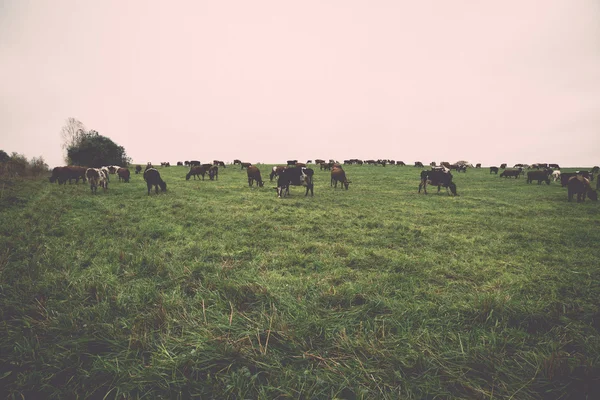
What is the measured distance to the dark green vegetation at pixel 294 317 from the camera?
1.91m


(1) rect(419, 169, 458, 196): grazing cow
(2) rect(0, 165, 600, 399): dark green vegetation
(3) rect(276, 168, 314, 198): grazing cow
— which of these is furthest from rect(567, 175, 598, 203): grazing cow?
(3) rect(276, 168, 314, 198): grazing cow

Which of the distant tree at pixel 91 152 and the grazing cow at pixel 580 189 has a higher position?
the distant tree at pixel 91 152

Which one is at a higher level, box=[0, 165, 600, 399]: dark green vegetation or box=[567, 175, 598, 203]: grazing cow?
box=[567, 175, 598, 203]: grazing cow

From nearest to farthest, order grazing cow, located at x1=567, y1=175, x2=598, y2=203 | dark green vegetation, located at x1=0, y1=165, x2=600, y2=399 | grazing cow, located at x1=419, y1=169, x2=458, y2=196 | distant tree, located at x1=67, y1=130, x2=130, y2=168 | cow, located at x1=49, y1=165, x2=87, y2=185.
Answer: dark green vegetation, located at x1=0, y1=165, x2=600, y2=399, grazing cow, located at x1=567, y1=175, x2=598, y2=203, grazing cow, located at x1=419, y1=169, x2=458, y2=196, cow, located at x1=49, y1=165, x2=87, y2=185, distant tree, located at x1=67, y1=130, x2=130, y2=168

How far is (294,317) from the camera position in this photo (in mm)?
2740

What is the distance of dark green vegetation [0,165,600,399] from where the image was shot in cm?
191

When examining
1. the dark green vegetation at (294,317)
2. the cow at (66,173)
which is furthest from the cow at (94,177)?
the dark green vegetation at (294,317)

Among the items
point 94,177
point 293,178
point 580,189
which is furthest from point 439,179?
point 94,177

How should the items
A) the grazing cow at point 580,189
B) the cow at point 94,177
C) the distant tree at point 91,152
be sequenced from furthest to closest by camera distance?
the distant tree at point 91,152 < the cow at point 94,177 < the grazing cow at point 580,189

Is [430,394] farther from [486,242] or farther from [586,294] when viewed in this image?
[486,242]

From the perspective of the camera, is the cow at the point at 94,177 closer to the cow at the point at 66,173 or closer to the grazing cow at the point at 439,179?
the cow at the point at 66,173

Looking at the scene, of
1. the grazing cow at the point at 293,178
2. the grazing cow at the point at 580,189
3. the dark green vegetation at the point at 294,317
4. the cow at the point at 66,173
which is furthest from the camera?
the cow at the point at 66,173

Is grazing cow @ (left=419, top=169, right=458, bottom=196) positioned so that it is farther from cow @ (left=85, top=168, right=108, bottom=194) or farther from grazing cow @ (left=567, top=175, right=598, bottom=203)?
cow @ (left=85, top=168, right=108, bottom=194)

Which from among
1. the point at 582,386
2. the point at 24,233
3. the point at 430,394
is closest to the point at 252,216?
the point at 24,233
